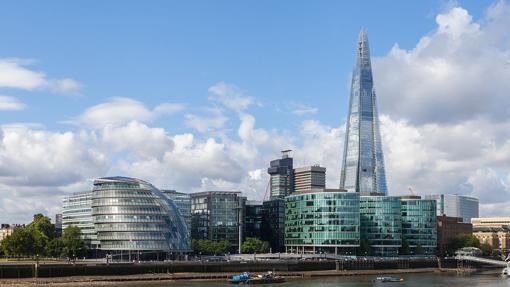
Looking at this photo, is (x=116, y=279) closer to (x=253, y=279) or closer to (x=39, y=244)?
(x=253, y=279)

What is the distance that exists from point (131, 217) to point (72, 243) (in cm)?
1636

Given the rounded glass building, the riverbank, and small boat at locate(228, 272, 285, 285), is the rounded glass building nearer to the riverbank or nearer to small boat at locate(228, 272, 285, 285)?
the riverbank

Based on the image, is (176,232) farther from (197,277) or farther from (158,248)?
(197,277)

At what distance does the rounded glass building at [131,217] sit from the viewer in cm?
18962

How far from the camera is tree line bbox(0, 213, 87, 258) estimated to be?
176 meters

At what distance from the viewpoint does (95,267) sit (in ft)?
492

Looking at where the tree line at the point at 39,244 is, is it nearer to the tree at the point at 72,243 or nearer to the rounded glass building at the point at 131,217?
the tree at the point at 72,243

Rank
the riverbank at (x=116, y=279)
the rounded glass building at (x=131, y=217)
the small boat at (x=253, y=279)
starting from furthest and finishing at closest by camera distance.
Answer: the rounded glass building at (x=131, y=217), the small boat at (x=253, y=279), the riverbank at (x=116, y=279)

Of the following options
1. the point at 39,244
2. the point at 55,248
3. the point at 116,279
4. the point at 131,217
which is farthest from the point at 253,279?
the point at 55,248

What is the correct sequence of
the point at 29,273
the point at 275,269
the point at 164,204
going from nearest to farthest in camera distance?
the point at 29,273 → the point at 275,269 → the point at 164,204

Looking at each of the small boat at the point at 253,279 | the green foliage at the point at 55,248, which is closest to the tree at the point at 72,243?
the green foliage at the point at 55,248

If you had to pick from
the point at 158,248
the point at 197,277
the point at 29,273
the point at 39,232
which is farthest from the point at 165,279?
the point at 39,232

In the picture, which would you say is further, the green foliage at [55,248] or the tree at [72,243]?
the tree at [72,243]

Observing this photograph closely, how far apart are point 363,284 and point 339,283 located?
190 inches
